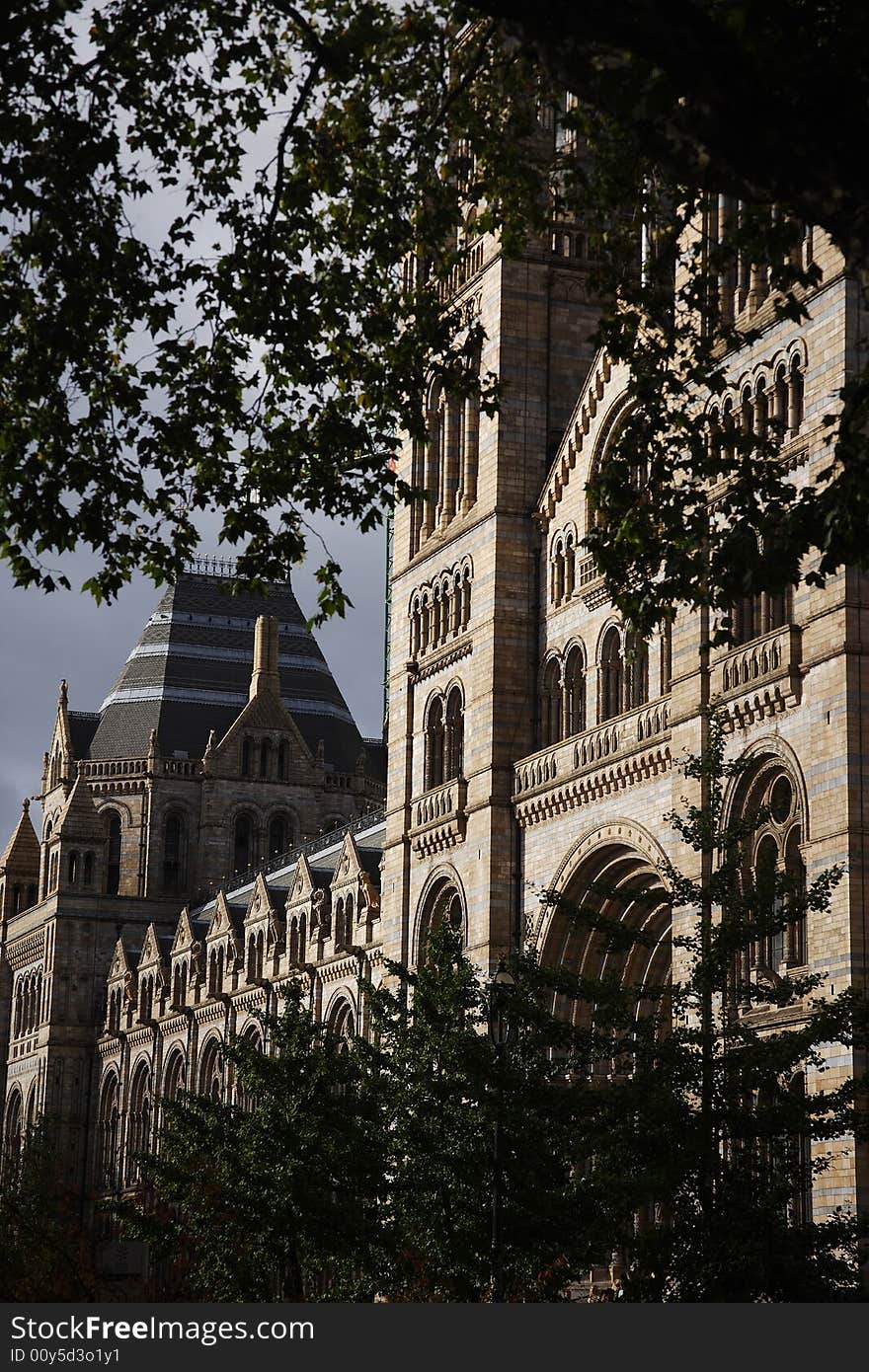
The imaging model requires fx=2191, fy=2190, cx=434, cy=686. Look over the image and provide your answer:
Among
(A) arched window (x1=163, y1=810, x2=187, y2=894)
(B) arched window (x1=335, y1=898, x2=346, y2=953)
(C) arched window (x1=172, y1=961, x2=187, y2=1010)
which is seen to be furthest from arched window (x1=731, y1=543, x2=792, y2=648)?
(A) arched window (x1=163, y1=810, x2=187, y2=894)

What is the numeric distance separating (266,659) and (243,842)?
10.3 meters

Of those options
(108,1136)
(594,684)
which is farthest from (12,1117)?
(594,684)

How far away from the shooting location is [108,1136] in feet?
348

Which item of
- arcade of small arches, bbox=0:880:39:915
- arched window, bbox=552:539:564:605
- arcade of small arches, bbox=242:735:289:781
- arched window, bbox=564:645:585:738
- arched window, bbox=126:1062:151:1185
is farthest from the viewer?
arcade of small arches, bbox=0:880:39:915

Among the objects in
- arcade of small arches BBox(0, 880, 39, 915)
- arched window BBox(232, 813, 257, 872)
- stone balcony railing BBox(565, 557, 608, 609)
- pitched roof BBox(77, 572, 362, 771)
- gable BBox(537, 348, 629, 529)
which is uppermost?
pitched roof BBox(77, 572, 362, 771)

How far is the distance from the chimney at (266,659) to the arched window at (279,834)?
684cm

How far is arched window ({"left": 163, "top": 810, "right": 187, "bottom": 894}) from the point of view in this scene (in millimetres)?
117250

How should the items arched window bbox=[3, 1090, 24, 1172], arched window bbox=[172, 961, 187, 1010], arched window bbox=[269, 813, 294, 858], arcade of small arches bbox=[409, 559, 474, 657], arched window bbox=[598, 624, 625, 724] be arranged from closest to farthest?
arched window bbox=[598, 624, 625, 724], arcade of small arches bbox=[409, 559, 474, 657], arched window bbox=[172, 961, 187, 1010], arched window bbox=[3, 1090, 24, 1172], arched window bbox=[269, 813, 294, 858]

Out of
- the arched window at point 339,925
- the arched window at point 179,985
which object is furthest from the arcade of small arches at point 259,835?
the arched window at point 339,925

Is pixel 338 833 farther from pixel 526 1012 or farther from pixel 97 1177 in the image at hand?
pixel 526 1012

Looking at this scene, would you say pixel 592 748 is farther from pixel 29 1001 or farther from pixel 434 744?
pixel 29 1001

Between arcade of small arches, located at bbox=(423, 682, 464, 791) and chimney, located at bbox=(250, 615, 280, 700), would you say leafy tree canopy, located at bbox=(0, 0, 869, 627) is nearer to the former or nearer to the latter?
arcade of small arches, located at bbox=(423, 682, 464, 791)

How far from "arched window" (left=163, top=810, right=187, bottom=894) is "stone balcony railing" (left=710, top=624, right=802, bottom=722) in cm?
7959

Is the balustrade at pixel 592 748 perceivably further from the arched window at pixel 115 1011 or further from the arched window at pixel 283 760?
the arched window at pixel 283 760
